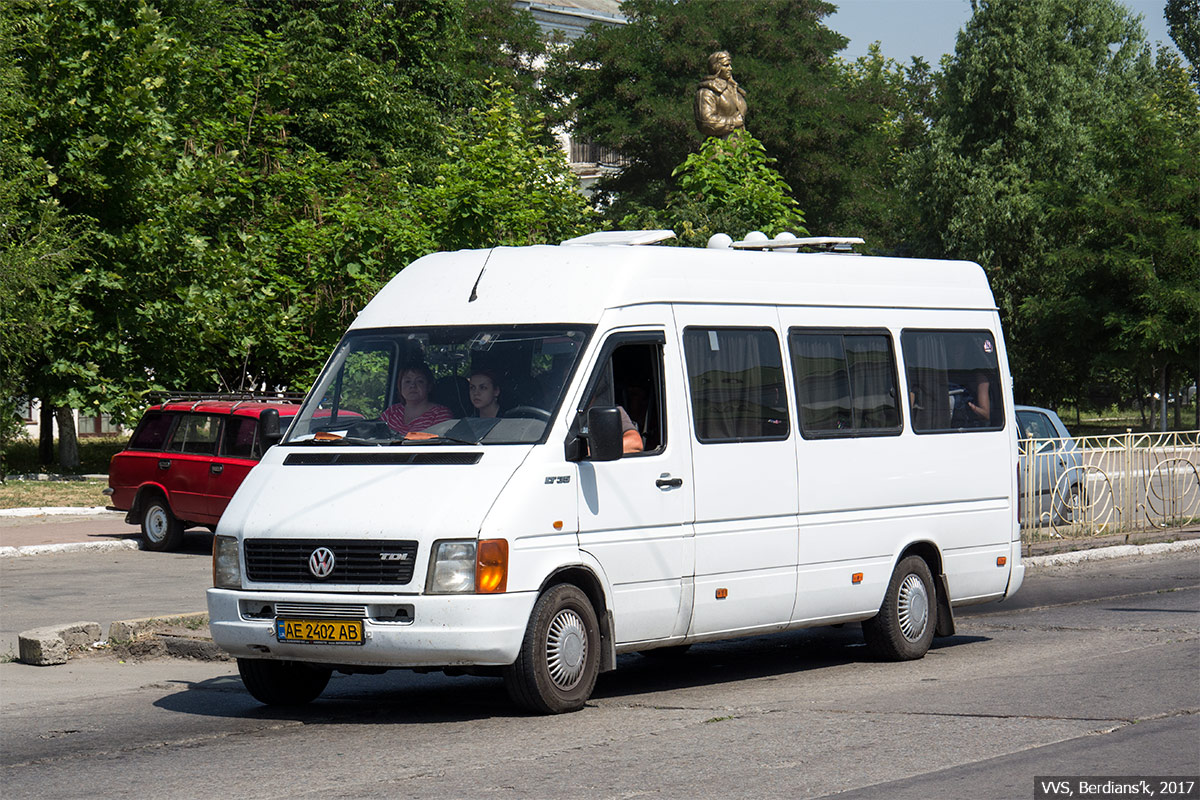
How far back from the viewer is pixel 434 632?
27.0ft

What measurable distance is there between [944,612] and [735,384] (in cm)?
288

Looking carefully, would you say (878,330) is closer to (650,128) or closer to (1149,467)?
(1149,467)

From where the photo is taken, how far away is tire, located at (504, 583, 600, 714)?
8.50 meters

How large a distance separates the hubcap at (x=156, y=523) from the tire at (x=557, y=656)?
13.3 metres

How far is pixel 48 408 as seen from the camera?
32.9 m

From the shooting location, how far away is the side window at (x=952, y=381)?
11.6 meters

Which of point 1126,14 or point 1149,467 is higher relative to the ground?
point 1126,14

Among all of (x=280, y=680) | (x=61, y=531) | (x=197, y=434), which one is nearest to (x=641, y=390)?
(x=280, y=680)

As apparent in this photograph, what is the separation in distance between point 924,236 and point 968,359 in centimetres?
4344

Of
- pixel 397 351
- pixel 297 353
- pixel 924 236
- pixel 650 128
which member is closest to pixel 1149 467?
pixel 397 351

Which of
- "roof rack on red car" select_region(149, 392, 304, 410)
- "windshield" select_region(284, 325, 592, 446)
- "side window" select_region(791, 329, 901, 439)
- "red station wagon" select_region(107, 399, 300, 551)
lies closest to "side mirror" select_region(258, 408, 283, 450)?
"windshield" select_region(284, 325, 592, 446)

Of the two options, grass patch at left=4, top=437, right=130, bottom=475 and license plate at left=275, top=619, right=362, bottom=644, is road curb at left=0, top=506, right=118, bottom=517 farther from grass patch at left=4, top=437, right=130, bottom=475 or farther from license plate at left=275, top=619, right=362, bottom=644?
license plate at left=275, top=619, right=362, bottom=644

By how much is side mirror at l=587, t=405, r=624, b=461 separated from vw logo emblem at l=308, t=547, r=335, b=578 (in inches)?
61.2

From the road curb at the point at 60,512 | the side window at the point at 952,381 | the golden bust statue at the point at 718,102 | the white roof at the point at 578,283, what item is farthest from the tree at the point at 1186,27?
the white roof at the point at 578,283
